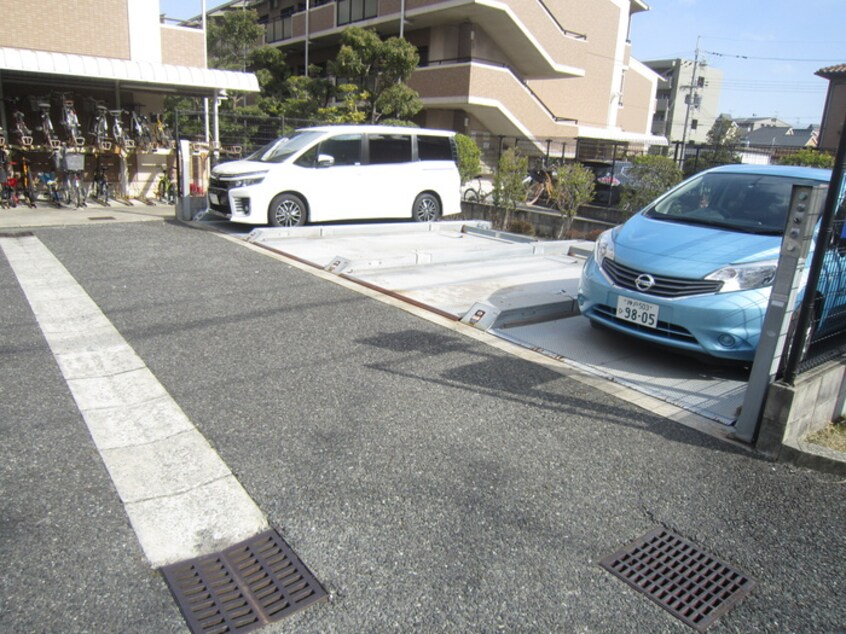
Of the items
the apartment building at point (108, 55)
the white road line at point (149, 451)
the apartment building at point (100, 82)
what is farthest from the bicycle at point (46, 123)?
the white road line at point (149, 451)

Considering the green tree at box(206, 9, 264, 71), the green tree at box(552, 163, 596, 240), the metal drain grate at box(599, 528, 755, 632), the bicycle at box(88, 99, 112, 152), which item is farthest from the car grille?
the green tree at box(206, 9, 264, 71)

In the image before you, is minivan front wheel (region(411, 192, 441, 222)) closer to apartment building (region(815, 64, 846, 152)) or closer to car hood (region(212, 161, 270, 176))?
car hood (region(212, 161, 270, 176))

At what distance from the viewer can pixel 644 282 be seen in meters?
4.64

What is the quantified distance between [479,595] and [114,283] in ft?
18.6

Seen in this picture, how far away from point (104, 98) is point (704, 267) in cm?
1394

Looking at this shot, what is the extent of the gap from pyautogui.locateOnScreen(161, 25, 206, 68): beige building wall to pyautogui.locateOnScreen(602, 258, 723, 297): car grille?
13.7 meters

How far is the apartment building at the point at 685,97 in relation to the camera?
5091 centimetres

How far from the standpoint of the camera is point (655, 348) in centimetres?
523

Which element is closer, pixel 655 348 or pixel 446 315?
pixel 655 348

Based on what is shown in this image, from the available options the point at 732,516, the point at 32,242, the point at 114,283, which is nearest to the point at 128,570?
the point at 732,516

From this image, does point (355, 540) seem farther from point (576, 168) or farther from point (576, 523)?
point (576, 168)

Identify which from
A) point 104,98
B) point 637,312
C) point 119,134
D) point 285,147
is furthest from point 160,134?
point 637,312

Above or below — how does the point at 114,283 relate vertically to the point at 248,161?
below

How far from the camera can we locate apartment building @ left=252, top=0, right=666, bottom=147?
2217 centimetres
